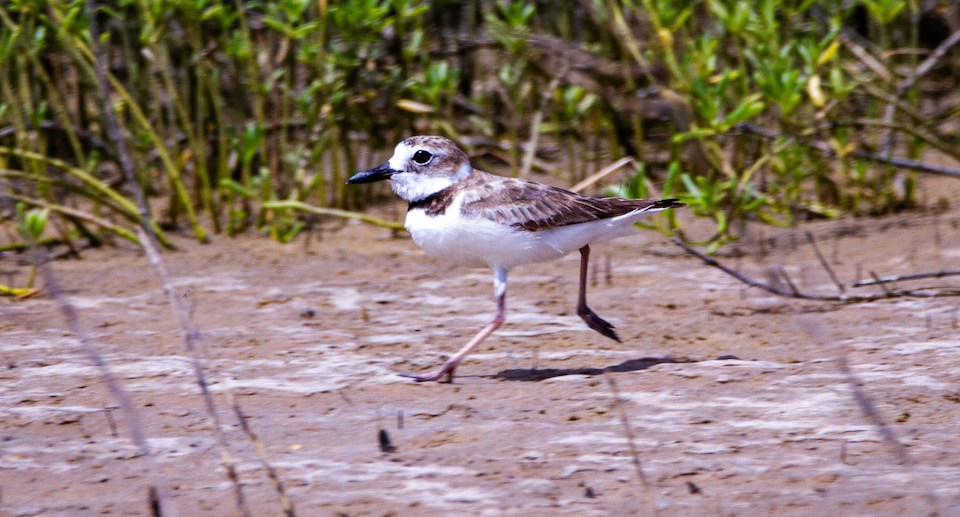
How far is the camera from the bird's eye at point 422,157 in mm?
5082

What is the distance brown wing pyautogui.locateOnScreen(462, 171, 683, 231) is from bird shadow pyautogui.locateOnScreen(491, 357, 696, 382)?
598 mm

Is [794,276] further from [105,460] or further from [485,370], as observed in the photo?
[105,460]

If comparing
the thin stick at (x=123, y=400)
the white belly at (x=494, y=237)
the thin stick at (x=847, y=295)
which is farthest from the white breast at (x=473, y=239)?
the thin stick at (x=123, y=400)

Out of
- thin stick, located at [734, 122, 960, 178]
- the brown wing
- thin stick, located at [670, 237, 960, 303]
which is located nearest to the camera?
the brown wing

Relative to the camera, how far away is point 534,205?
16.3 feet

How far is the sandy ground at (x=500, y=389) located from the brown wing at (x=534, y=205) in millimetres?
613

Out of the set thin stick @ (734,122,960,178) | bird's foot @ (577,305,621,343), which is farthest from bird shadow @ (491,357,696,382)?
thin stick @ (734,122,960,178)

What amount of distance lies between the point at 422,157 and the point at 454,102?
4.09m

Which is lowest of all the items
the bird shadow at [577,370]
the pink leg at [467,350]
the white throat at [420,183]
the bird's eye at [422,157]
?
the bird shadow at [577,370]

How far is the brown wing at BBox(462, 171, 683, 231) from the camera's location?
4895 millimetres

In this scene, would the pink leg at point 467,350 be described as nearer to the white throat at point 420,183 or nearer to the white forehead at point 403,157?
the white throat at point 420,183

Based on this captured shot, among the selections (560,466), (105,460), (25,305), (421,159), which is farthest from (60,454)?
(25,305)

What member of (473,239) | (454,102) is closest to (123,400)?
(473,239)

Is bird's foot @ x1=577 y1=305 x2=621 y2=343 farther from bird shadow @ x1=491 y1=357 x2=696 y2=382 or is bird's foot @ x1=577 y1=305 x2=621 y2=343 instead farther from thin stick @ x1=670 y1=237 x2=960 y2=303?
thin stick @ x1=670 y1=237 x2=960 y2=303
